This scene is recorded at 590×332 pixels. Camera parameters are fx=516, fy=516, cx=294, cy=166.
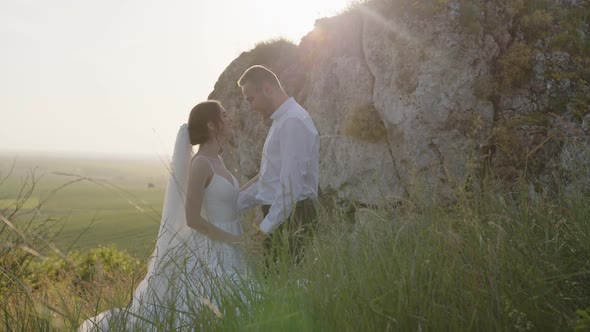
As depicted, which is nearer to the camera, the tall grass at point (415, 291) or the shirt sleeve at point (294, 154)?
the tall grass at point (415, 291)

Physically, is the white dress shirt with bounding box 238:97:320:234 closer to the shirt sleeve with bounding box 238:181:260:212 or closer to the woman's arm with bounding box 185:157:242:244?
the shirt sleeve with bounding box 238:181:260:212

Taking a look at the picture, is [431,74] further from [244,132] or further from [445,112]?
[244,132]

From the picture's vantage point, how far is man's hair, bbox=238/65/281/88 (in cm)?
544

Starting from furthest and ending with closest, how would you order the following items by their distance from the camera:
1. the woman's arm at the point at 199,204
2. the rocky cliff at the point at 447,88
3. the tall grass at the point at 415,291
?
1. the rocky cliff at the point at 447,88
2. the woman's arm at the point at 199,204
3. the tall grass at the point at 415,291

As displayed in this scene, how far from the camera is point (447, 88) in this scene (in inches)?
387

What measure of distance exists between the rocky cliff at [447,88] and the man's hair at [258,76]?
377 cm

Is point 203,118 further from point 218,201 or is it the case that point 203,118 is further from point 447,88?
point 447,88

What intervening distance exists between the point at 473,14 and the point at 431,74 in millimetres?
1481

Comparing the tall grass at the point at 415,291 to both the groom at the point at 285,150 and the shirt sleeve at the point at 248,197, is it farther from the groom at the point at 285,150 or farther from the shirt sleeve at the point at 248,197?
the shirt sleeve at the point at 248,197

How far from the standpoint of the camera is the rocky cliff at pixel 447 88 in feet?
30.1

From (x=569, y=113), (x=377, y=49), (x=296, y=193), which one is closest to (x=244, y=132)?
(x=377, y=49)

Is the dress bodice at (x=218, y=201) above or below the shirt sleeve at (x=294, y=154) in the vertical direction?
below

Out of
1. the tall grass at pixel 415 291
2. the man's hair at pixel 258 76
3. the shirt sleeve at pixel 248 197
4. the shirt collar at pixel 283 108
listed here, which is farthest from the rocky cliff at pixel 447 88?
the tall grass at pixel 415 291

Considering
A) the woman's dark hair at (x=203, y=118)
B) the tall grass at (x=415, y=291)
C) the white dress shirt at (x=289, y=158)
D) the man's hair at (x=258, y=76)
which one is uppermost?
the man's hair at (x=258, y=76)
